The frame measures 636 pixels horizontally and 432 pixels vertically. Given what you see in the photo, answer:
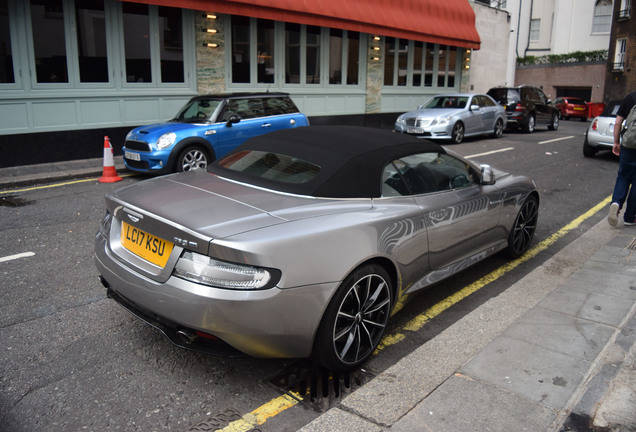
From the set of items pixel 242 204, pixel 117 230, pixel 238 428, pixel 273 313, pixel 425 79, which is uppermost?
pixel 425 79

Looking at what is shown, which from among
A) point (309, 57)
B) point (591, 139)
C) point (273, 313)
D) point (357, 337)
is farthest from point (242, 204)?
point (309, 57)

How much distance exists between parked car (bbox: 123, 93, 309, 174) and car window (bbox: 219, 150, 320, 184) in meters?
5.06

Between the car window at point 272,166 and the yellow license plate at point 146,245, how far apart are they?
99 centimetres

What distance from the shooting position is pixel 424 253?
405 centimetres

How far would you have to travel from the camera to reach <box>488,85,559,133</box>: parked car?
19.9 metres

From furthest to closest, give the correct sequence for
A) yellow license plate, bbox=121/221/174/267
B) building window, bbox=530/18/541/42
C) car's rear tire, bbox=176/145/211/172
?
building window, bbox=530/18/541/42, car's rear tire, bbox=176/145/211/172, yellow license plate, bbox=121/221/174/267

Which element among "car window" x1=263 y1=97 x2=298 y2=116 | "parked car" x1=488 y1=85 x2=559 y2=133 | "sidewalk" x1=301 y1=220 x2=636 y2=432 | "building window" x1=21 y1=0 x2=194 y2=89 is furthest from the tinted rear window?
"sidewalk" x1=301 y1=220 x2=636 y2=432

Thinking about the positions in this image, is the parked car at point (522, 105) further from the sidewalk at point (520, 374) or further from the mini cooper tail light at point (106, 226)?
the mini cooper tail light at point (106, 226)

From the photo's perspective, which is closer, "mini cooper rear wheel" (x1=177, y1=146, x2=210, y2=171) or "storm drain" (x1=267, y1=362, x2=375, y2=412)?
"storm drain" (x1=267, y1=362, x2=375, y2=412)

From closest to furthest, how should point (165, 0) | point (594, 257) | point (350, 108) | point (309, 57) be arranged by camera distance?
point (594, 257), point (165, 0), point (309, 57), point (350, 108)

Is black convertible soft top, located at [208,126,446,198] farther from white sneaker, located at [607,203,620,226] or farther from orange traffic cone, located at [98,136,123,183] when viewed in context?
orange traffic cone, located at [98,136,123,183]

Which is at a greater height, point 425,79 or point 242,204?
point 425,79

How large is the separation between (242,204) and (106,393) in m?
1.38

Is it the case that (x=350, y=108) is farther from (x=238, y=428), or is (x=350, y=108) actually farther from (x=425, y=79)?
(x=238, y=428)
